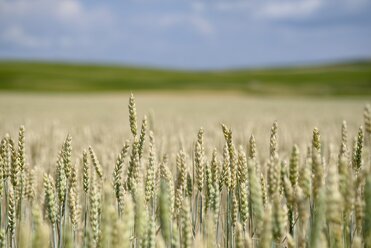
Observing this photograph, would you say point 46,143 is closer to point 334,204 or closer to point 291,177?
point 291,177

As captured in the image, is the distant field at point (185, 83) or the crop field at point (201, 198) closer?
the crop field at point (201, 198)

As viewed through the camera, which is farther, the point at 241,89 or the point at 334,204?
the point at 241,89

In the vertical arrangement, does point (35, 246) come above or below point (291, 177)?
below

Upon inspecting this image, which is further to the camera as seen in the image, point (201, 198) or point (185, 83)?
point (185, 83)

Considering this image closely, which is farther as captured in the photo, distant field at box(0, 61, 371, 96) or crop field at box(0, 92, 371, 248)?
distant field at box(0, 61, 371, 96)

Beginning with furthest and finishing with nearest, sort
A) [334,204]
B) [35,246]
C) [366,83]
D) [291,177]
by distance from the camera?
[366,83]
[291,177]
[334,204]
[35,246]

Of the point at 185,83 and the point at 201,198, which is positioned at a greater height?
the point at 185,83

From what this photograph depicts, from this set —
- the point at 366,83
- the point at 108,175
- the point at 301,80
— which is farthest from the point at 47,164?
the point at 301,80

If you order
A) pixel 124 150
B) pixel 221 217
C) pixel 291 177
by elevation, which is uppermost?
pixel 124 150

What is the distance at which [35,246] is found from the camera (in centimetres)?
130

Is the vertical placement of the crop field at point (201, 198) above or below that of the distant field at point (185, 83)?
below

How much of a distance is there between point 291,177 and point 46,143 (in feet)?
16.8

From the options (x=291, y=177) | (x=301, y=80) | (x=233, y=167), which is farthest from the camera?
(x=301, y=80)

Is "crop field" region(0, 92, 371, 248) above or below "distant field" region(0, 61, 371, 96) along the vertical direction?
below
